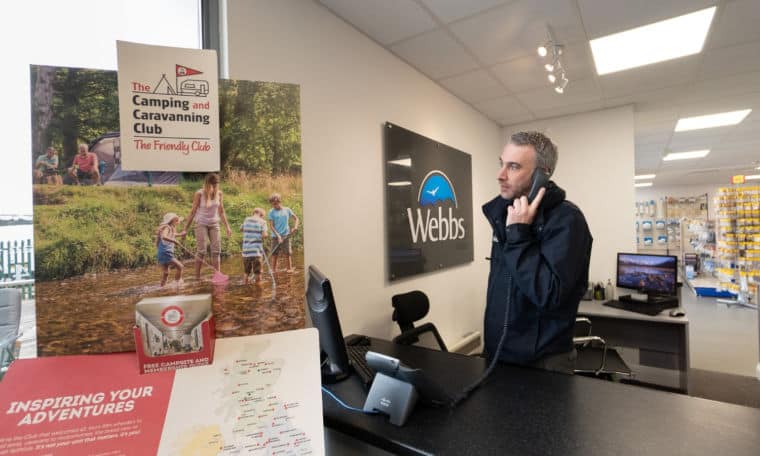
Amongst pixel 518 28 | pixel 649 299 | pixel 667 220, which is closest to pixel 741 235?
pixel 649 299

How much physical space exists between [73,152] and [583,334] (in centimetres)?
404

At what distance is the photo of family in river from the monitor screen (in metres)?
3.73

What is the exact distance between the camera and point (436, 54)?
9.02ft

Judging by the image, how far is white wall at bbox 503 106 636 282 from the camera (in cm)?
405

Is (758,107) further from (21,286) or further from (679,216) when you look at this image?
(679,216)

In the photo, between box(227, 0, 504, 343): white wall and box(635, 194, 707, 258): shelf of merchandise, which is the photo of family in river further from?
box(635, 194, 707, 258): shelf of merchandise

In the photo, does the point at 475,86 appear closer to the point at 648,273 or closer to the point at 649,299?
the point at 648,273

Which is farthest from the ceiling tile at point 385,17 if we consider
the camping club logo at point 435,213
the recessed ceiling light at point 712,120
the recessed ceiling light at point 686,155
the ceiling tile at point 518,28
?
the recessed ceiling light at point 686,155

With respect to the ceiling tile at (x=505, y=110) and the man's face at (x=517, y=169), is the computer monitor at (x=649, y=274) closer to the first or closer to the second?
the ceiling tile at (x=505, y=110)

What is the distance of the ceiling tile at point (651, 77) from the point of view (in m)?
3.02

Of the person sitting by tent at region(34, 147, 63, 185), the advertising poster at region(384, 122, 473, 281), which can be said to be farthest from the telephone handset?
the person sitting by tent at region(34, 147, 63, 185)

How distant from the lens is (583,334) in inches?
136

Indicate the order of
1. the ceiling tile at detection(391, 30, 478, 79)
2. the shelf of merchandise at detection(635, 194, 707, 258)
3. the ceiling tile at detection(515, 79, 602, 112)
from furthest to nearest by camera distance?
the shelf of merchandise at detection(635, 194, 707, 258)
the ceiling tile at detection(515, 79, 602, 112)
the ceiling tile at detection(391, 30, 478, 79)

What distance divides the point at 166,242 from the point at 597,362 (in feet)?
9.96
